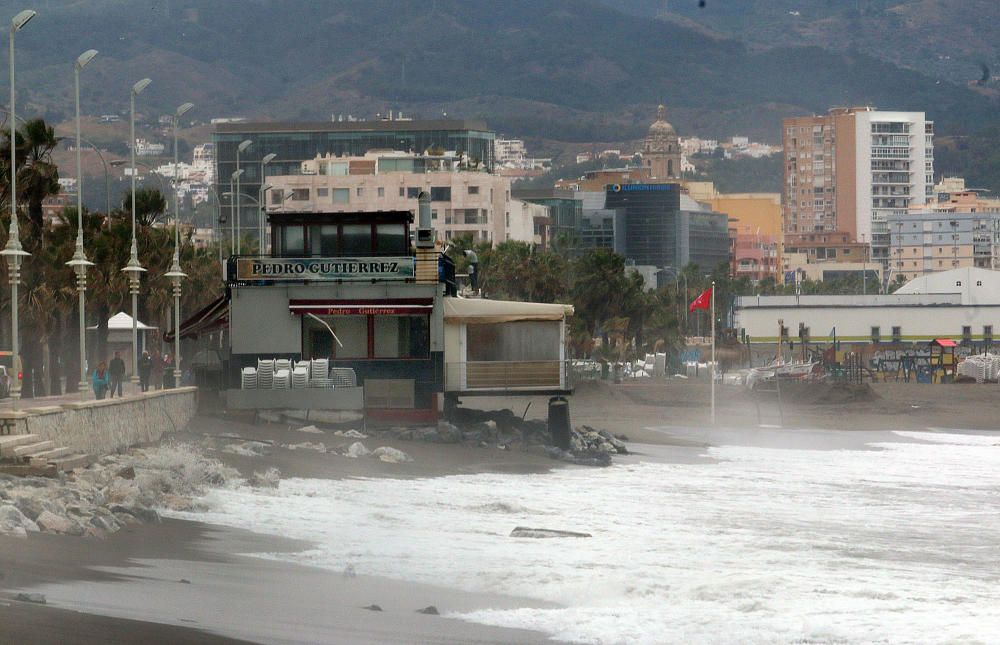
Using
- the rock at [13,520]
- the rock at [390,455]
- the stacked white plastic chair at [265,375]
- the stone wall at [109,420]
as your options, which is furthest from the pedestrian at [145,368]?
the rock at [13,520]

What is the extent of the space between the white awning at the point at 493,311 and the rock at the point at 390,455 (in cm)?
676

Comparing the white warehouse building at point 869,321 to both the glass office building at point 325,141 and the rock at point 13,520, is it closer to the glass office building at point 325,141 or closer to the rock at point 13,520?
the glass office building at point 325,141

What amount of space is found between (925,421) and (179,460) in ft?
135

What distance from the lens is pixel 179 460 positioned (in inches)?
1137

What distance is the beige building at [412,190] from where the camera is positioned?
143 meters

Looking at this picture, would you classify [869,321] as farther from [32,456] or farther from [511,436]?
[32,456]

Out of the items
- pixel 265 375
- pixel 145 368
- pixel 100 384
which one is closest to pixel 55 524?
pixel 265 375

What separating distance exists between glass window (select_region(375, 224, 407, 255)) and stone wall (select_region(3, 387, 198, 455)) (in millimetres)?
6865

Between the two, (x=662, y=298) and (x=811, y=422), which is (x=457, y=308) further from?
(x=662, y=298)

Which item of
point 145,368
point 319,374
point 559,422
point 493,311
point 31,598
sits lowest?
point 559,422

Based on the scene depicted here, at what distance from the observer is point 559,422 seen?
42156 millimetres

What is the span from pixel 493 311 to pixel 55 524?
900 inches

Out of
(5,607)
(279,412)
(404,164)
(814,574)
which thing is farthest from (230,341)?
(404,164)

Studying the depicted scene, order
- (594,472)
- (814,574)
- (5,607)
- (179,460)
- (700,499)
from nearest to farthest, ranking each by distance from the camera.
→ (5,607) → (814,574) → (179,460) → (700,499) → (594,472)
